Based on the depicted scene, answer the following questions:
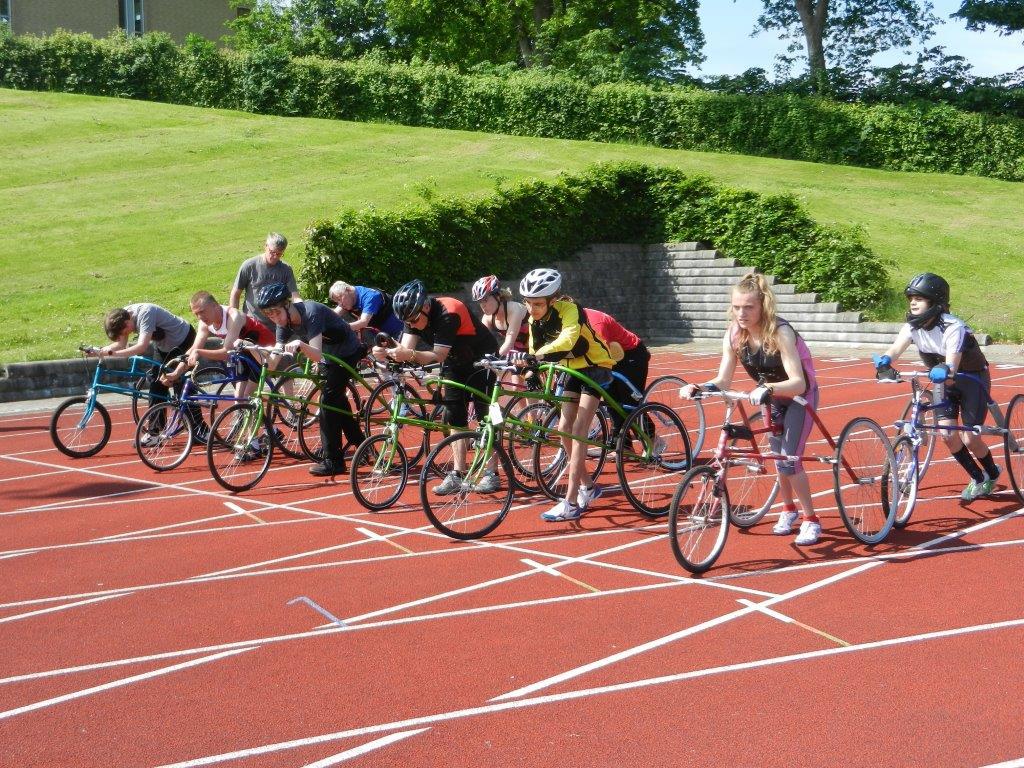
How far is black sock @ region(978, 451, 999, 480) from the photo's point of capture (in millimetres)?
9241

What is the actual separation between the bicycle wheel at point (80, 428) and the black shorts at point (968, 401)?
879 centimetres

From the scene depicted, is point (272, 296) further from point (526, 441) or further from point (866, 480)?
point (866, 480)

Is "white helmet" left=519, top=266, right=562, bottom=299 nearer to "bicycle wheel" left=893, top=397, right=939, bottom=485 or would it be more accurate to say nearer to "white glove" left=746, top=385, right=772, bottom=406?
"white glove" left=746, top=385, right=772, bottom=406

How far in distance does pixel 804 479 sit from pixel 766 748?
3.33 metres

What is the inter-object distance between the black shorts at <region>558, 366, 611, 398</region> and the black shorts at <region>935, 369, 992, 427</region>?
99.9 inches

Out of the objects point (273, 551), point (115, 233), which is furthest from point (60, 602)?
point (115, 233)

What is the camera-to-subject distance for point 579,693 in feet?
18.4

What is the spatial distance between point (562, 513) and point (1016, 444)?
11.8 ft

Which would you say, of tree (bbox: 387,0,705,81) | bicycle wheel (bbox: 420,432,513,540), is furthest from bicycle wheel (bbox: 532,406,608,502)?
tree (bbox: 387,0,705,81)

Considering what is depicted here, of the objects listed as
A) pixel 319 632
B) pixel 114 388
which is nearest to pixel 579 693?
pixel 319 632

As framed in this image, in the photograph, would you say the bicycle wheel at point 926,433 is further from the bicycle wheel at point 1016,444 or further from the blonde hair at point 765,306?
the blonde hair at point 765,306

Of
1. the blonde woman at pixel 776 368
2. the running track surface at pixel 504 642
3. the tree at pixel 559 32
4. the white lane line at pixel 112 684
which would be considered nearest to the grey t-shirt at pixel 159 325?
the running track surface at pixel 504 642

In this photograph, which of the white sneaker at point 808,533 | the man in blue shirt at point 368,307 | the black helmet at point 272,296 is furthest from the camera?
the man in blue shirt at point 368,307

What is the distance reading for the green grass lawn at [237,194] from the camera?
22.7m
